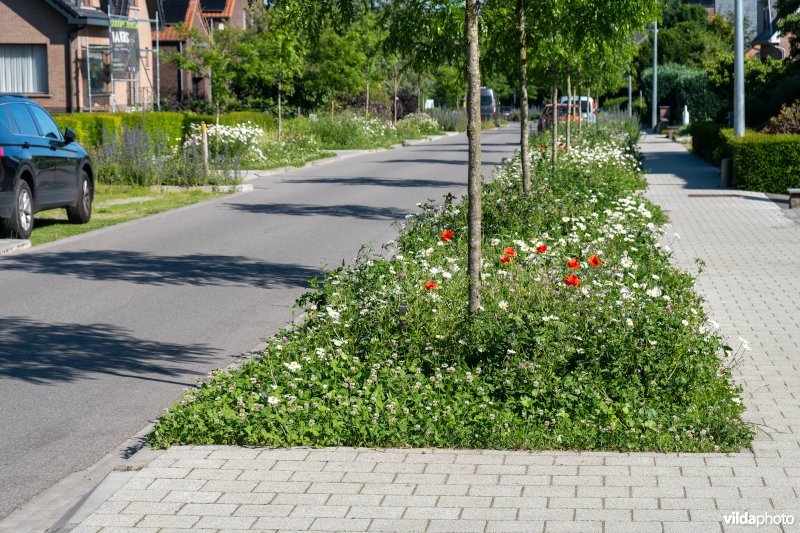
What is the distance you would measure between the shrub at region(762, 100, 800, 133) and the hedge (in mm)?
14358

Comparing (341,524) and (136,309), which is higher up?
(136,309)

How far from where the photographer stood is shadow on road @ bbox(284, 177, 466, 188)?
83.1 ft

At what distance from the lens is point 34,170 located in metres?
15.5

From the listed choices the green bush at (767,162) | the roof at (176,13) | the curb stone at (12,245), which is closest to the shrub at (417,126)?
the roof at (176,13)

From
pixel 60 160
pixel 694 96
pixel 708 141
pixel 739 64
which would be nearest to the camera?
pixel 60 160

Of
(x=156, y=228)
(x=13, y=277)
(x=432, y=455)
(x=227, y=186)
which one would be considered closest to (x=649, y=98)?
(x=227, y=186)

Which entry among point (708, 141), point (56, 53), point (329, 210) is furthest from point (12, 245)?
point (56, 53)

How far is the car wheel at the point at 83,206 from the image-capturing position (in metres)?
17.4

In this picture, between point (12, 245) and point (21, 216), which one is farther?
point (21, 216)

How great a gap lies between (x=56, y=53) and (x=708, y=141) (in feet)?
70.3

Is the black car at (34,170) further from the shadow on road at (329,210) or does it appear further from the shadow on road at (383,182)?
the shadow on road at (383,182)

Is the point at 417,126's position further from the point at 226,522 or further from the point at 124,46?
the point at 226,522

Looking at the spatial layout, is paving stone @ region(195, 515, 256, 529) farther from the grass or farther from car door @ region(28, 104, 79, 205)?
car door @ region(28, 104, 79, 205)

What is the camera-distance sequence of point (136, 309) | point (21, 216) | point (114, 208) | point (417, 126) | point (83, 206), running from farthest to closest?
1. point (417, 126)
2. point (114, 208)
3. point (83, 206)
4. point (21, 216)
5. point (136, 309)
